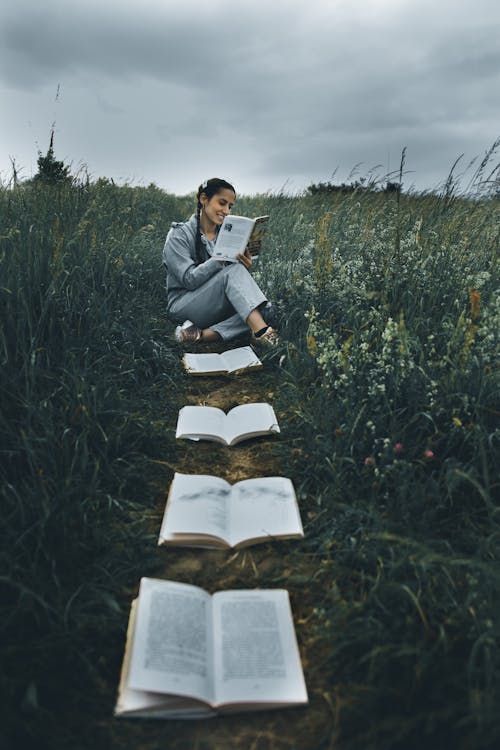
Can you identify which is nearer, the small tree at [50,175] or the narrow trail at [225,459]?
the narrow trail at [225,459]

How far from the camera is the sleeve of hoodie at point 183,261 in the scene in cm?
434

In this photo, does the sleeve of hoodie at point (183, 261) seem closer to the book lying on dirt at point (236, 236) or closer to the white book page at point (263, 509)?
the book lying on dirt at point (236, 236)

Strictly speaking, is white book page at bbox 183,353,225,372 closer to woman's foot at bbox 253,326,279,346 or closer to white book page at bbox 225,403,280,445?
woman's foot at bbox 253,326,279,346

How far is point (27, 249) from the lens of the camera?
3.37 m

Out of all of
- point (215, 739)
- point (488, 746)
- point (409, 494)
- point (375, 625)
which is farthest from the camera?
point (409, 494)

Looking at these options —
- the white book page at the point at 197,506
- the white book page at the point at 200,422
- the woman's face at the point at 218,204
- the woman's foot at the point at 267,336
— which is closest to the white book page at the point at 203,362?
the woman's foot at the point at 267,336

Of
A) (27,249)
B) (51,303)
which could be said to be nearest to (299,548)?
(51,303)

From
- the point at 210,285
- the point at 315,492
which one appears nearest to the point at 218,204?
the point at 210,285

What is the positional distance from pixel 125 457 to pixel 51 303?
3.31ft

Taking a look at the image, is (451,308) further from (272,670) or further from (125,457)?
(272,670)

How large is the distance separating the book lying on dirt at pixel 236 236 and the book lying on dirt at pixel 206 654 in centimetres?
267

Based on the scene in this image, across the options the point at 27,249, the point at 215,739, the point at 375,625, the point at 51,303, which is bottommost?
the point at 215,739

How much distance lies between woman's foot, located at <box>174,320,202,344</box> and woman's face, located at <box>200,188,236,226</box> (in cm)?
86

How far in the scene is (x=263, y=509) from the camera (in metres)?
2.35
